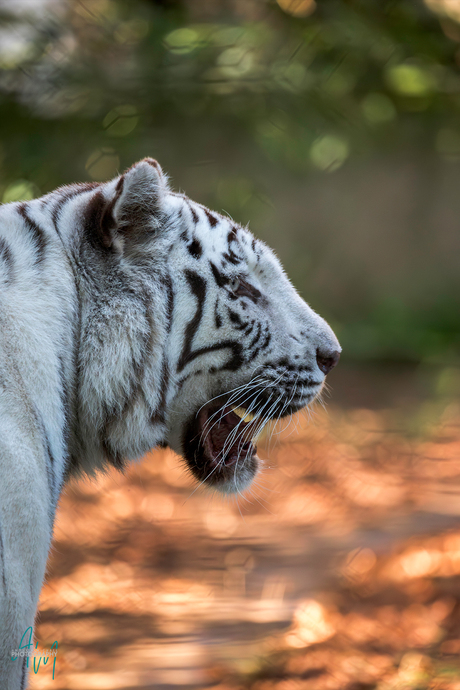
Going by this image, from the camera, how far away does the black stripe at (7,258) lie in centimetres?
95

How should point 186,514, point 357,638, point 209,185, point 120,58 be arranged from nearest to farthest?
point 357,638
point 186,514
point 120,58
point 209,185

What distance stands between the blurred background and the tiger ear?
65 centimetres

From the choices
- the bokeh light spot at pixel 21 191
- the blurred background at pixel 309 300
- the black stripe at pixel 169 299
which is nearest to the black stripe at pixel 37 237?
the black stripe at pixel 169 299

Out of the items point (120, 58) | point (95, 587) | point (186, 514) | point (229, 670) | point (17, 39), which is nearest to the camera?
point (229, 670)

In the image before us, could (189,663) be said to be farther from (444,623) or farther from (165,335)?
(165,335)

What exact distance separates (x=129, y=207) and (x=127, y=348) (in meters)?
0.25

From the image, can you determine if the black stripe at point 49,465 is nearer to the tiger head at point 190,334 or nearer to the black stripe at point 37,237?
the tiger head at point 190,334

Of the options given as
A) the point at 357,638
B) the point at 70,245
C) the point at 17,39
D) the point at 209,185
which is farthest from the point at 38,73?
the point at 357,638

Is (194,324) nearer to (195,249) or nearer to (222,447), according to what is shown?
(195,249)


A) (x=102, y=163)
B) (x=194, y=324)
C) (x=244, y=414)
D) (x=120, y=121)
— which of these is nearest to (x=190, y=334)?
(x=194, y=324)

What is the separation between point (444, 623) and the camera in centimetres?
169

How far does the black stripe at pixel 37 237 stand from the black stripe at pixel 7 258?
0.13 ft

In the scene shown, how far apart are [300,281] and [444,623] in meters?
3.41

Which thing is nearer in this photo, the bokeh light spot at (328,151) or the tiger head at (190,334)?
the tiger head at (190,334)
